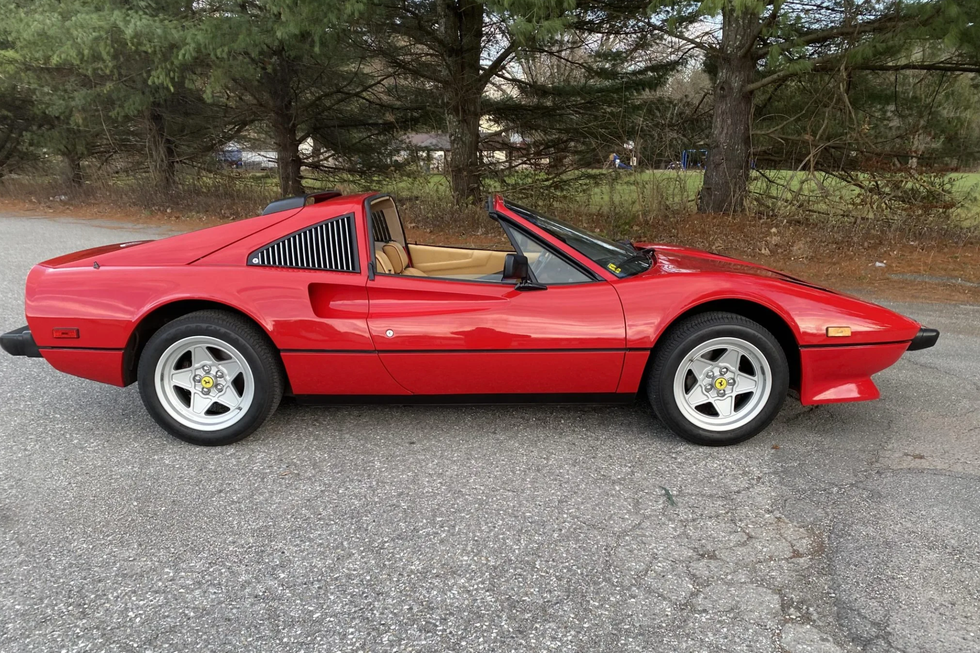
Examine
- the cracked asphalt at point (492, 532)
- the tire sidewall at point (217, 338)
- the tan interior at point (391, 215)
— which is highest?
the tan interior at point (391, 215)

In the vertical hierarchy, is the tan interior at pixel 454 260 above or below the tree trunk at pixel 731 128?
below

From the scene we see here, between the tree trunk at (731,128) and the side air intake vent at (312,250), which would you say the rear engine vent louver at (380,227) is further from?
the tree trunk at (731,128)

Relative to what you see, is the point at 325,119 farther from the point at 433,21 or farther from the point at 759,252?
the point at 759,252

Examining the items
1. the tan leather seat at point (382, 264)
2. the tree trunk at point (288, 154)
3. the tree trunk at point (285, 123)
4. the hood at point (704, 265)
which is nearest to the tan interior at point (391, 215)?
the tan leather seat at point (382, 264)

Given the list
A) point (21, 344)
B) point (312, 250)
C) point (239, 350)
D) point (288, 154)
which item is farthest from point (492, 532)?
point (288, 154)

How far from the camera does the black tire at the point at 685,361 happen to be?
3.07 meters

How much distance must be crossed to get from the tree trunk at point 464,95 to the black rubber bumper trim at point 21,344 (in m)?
8.67

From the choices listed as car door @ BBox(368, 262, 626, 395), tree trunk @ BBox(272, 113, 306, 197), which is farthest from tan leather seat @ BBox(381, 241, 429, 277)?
tree trunk @ BBox(272, 113, 306, 197)

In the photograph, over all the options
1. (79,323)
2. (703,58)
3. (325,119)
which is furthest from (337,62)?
(79,323)

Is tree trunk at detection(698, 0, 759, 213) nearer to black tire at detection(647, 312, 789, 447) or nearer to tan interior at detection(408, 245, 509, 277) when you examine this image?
tan interior at detection(408, 245, 509, 277)

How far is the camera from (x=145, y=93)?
45.1ft

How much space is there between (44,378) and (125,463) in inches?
68.6

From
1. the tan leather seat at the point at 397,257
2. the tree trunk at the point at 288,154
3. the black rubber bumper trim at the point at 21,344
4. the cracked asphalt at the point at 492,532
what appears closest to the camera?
the cracked asphalt at the point at 492,532

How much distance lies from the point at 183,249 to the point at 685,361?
2.68 m
